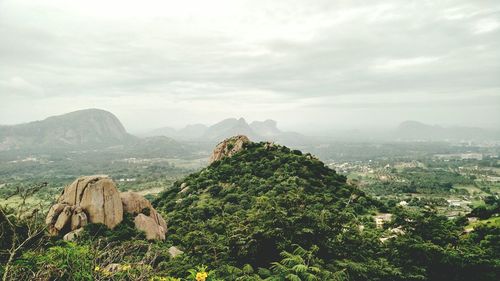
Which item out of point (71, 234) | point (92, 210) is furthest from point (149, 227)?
point (71, 234)

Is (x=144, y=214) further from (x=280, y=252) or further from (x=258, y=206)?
(x=280, y=252)

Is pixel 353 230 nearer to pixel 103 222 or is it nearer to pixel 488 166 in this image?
pixel 103 222

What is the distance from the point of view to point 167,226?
29469 millimetres

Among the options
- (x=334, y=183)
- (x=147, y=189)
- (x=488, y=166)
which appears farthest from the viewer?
(x=488, y=166)

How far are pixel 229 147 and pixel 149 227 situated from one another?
91.0ft

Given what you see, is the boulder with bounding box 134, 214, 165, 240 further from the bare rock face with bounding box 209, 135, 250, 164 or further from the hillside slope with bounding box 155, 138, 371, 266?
the bare rock face with bounding box 209, 135, 250, 164

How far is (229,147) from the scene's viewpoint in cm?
5238

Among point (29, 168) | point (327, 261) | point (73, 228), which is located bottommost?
point (29, 168)

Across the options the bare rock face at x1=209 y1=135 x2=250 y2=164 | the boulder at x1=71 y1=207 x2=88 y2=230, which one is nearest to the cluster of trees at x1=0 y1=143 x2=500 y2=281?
the boulder at x1=71 y1=207 x2=88 y2=230

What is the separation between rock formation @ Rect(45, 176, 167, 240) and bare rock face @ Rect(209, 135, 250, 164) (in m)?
25.3

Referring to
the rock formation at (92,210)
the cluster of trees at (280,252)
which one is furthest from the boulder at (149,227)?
the cluster of trees at (280,252)

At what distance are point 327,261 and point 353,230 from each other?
2.99 metres

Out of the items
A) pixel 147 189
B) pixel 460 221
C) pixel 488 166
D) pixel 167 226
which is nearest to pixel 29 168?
pixel 147 189

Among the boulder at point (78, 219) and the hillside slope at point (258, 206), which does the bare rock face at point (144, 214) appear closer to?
the hillside slope at point (258, 206)
